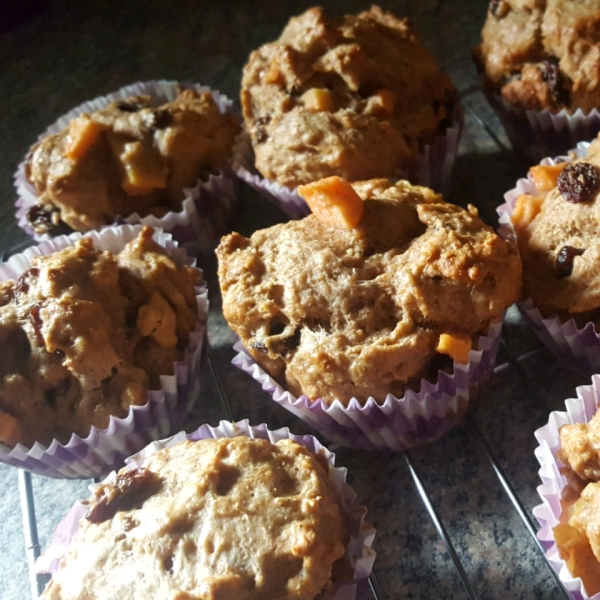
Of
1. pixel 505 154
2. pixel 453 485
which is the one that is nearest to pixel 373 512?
pixel 453 485

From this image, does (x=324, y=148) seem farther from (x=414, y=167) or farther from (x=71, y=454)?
(x=71, y=454)

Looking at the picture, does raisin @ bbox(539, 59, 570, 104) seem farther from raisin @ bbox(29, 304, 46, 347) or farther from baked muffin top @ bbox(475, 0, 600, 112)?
raisin @ bbox(29, 304, 46, 347)

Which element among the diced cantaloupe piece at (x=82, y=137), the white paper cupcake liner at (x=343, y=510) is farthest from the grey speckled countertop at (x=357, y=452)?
the diced cantaloupe piece at (x=82, y=137)

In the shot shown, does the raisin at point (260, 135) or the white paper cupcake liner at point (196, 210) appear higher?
the raisin at point (260, 135)

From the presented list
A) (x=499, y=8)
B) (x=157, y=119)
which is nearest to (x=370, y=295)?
(x=157, y=119)

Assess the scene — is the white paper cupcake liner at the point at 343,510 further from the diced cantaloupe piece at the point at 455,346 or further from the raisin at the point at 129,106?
the raisin at the point at 129,106

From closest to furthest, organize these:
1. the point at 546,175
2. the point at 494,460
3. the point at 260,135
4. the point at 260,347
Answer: the point at 260,347, the point at 494,460, the point at 546,175, the point at 260,135

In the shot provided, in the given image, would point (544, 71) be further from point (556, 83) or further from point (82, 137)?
point (82, 137)
